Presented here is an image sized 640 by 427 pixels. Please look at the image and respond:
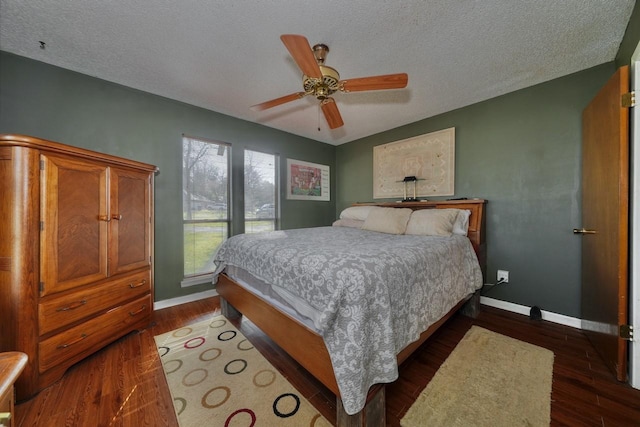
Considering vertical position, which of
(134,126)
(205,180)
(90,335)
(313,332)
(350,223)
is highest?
(134,126)

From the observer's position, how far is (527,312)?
95.1 inches

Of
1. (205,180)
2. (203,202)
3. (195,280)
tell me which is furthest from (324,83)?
(195,280)

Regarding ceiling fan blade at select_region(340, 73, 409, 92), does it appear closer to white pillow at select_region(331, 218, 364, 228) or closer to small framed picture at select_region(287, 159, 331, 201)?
white pillow at select_region(331, 218, 364, 228)

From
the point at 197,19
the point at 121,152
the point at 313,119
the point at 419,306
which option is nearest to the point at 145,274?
the point at 121,152

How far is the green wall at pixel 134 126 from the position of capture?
6.47 ft

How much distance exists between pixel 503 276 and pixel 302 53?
303cm

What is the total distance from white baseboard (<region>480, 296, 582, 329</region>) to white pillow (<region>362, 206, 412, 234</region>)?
135cm

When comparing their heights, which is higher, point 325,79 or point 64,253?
point 325,79

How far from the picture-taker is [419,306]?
147cm

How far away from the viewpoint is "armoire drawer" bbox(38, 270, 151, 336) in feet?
4.77

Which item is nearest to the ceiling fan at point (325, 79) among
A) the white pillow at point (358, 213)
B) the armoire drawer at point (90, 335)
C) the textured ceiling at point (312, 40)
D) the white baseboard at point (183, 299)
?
the textured ceiling at point (312, 40)

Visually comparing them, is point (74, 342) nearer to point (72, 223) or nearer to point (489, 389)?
point (72, 223)

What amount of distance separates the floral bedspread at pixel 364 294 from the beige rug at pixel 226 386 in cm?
50

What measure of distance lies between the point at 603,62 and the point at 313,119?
9.63ft
